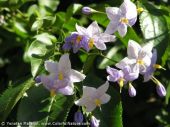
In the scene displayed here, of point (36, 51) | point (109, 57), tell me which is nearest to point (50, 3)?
point (109, 57)

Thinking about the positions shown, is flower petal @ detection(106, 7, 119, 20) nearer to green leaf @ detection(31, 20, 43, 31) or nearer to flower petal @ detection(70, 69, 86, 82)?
flower petal @ detection(70, 69, 86, 82)

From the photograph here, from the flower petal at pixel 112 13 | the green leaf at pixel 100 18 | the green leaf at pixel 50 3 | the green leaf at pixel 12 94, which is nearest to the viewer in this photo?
the green leaf at pixel 12 94

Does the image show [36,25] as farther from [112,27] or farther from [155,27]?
[155,27]

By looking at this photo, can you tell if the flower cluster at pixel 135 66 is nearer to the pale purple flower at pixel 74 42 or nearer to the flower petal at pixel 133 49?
the flower petal at pixel 133 49

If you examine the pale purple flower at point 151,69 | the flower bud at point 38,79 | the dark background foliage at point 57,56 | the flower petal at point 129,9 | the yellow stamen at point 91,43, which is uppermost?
the flower petal at point 129,9

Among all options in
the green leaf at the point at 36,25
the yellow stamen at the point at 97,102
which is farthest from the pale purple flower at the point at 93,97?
the green leaf at the point at 36,25

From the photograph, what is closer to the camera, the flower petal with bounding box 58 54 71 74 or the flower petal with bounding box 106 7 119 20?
the flower petal with bounding box 58 54 71 74

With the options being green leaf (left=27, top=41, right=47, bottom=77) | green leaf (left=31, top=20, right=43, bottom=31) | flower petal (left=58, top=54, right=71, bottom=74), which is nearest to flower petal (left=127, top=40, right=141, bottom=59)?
flower petal (left=58, top=54, right=71, bottom=74)
